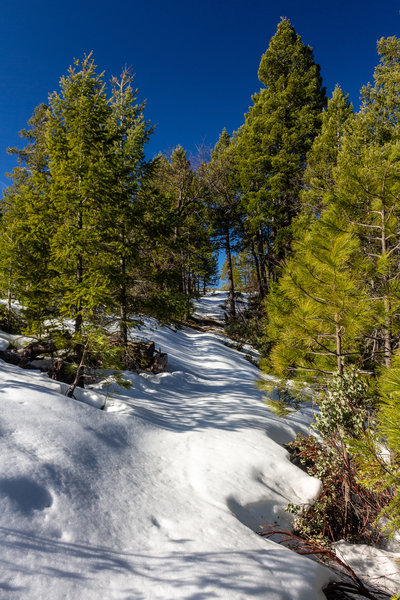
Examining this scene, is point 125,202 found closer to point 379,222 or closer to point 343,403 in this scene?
point 379,222

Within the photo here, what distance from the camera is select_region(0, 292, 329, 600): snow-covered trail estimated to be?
198 cm

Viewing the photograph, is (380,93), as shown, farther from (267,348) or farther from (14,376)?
(14,376)

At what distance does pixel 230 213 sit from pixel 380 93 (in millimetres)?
10594

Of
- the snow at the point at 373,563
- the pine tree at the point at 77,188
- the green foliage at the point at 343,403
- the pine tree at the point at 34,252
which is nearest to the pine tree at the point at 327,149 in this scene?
the pine tree at the point at 77,188

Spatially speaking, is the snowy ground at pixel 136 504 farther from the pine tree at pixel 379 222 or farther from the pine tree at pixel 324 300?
the pine tree at pixel 379 222

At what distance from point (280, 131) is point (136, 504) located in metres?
18.9

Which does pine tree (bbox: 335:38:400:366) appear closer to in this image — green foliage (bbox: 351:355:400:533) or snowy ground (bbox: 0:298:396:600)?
green foliage (bbox: 351:355:400:533)

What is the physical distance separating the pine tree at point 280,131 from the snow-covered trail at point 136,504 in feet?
42.1

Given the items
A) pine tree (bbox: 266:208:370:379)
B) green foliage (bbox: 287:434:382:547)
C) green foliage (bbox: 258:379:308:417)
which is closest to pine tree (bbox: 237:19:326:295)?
pine tree (bbox: 266:208:370:379)

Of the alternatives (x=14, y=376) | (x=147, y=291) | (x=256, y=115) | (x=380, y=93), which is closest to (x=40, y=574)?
(x=14, y=376)

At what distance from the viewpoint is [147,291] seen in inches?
385

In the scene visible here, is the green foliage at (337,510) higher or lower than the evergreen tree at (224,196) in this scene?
lower

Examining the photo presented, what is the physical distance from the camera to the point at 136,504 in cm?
289

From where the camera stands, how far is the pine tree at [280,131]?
15.3 m
